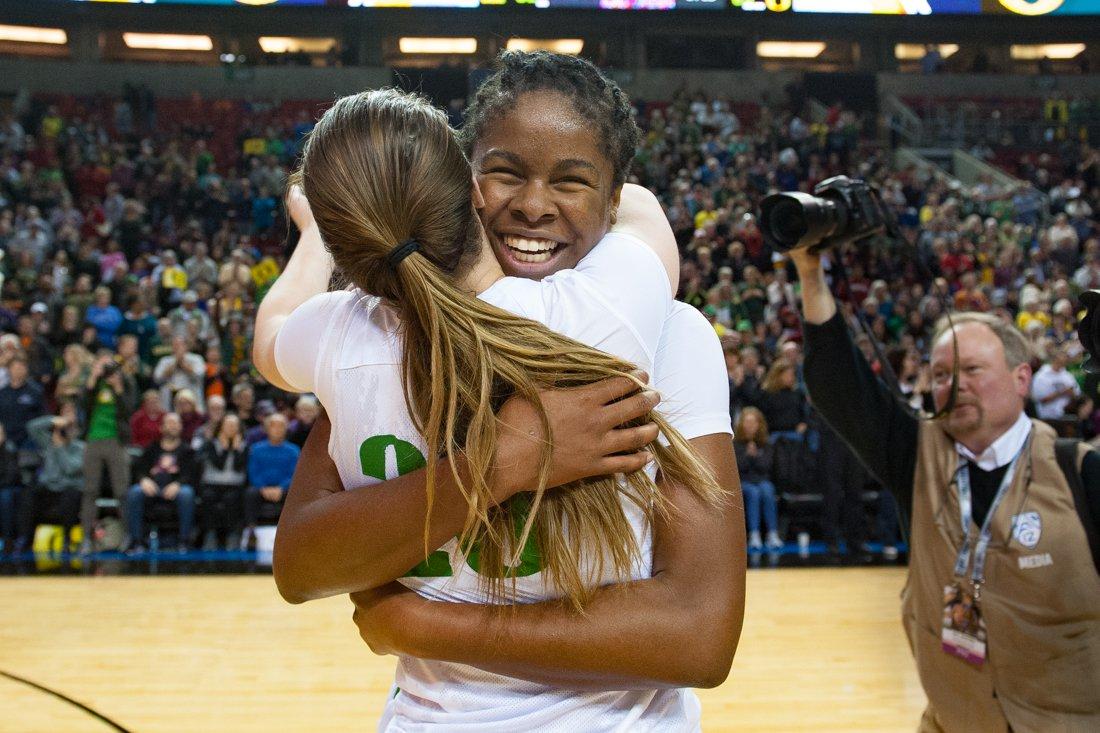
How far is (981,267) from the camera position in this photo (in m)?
12.6

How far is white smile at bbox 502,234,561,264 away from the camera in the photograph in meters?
1.33

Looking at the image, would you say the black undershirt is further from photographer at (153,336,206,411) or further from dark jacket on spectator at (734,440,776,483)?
photographer at (153,336,206,411)

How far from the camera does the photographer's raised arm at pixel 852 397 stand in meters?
2.44

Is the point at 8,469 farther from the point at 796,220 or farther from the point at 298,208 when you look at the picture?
the point at 298,208

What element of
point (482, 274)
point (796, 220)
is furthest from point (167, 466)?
point (482, 274)

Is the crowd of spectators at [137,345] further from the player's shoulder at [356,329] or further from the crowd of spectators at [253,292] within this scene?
the player's shoulder at [356,329]

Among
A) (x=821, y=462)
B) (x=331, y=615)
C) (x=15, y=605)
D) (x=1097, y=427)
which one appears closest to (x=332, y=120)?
(x=331, y=615)

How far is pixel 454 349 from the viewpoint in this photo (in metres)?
1.05

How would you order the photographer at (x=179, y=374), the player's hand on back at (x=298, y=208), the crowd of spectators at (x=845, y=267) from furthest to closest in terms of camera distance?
the photographer at (x=179, y=374), the crowd of spectators at (x=845, y=267), the player's hand on back at (x=298, y=208)

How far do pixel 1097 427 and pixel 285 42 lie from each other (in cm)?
1629

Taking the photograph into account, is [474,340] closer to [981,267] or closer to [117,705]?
[117,705]

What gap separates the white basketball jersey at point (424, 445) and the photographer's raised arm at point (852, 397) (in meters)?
1.35

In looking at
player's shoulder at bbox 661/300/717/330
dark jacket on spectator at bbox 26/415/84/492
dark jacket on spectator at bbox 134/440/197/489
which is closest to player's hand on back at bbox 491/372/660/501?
player's shoulder at bbox 661/300/717/330

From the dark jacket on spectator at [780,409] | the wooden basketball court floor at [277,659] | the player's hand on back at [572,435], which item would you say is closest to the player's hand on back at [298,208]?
the player's hand on back at [572,435]
